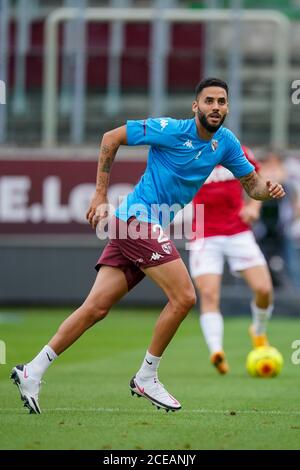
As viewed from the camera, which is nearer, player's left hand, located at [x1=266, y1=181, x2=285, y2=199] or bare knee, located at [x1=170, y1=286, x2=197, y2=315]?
bare knee, located at [x1=170, y1=286, x2=197, y2=315]

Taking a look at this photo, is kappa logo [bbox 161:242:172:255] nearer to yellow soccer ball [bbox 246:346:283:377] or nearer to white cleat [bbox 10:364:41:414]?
white cleat [bbox 10:364:41:414]

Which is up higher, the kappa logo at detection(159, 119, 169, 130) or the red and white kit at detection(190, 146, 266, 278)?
the kappa logo at detection(159, 119, 169, 130)

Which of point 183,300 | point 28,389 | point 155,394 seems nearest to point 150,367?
point 155,394

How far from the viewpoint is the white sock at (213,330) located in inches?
500

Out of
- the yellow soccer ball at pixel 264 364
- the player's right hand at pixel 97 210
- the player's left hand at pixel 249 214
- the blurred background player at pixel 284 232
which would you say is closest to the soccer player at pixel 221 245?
the player's left hand at pixel 249 214

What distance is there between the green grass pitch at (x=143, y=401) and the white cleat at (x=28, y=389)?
0.11m

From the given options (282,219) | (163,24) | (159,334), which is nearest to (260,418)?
(159,334)

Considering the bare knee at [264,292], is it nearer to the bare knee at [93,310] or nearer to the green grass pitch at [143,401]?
the green grass pitch at [143,401]

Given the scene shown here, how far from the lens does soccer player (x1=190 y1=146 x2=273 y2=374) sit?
13.1m

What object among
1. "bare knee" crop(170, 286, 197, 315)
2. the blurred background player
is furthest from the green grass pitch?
the blurred background player

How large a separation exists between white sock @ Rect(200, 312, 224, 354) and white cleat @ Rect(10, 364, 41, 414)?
155 inches
